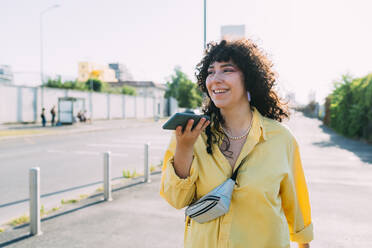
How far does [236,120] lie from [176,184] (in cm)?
56

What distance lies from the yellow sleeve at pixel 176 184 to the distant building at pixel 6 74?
30.3m

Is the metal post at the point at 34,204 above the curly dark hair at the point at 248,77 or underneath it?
underneath

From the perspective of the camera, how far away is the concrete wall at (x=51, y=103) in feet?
91.2

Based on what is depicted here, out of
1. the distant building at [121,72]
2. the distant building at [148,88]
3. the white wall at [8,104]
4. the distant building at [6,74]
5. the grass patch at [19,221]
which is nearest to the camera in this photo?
the grass patch at [19,221]

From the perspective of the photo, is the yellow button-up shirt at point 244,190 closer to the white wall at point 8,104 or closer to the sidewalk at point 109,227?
the sidewalk at point 109,227

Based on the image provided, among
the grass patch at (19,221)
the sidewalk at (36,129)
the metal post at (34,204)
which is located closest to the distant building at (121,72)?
the sidewalk at (36,129)

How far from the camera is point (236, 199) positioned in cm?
171

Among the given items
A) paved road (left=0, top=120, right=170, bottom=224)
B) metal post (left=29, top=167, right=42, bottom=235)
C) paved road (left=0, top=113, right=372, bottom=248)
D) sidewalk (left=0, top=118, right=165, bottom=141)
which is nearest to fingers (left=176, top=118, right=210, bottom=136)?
paved road (left=0, top=113, right=372, bottom=248)

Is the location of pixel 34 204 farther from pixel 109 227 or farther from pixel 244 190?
pixel 244 190

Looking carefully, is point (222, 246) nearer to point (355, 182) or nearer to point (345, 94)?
point (355, 182)

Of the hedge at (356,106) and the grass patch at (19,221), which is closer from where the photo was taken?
the grass patch at (19,221)

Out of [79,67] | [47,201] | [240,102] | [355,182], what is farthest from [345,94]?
[79,67]

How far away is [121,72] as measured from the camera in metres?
110

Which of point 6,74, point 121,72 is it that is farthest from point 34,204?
point 121,72
